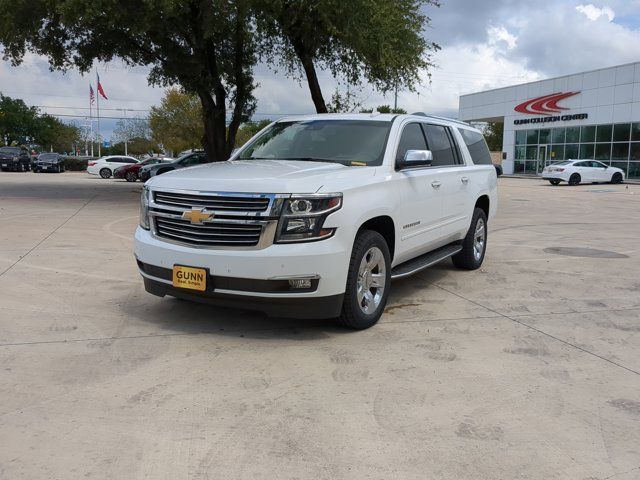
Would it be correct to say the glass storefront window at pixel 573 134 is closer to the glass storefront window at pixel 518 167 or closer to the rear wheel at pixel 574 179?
the glass storefront window at pixel 518 167

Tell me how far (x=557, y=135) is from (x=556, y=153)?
1.35 metres

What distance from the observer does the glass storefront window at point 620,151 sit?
37875mm

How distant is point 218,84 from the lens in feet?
64.8

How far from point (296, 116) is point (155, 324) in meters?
3.09

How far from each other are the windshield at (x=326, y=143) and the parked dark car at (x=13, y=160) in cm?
4364

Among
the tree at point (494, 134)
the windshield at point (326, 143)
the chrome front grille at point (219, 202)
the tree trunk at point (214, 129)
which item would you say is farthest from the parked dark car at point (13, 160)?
the tree at point (494, 134)

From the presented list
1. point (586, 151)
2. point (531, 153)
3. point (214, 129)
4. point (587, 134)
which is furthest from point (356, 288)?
point (531, 153)

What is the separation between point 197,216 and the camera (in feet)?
15.3

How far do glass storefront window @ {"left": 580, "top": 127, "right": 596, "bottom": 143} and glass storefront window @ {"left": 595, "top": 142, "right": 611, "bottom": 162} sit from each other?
76 cm

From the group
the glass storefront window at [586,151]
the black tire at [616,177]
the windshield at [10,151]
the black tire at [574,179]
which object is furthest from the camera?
the windshield at [10,151]

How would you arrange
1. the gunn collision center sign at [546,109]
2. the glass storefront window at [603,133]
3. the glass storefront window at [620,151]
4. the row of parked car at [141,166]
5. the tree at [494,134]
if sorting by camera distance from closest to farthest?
the row of parked car at [141,166], the glass storefront window at [620,151], the glass storefront window at [603,133], the gunn collision center sign at [546,109], the tree at [494,134]

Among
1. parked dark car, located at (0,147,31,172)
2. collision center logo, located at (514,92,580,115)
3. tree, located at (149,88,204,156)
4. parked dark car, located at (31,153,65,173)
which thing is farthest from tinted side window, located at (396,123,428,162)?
tree, located at (149,88,204,156)

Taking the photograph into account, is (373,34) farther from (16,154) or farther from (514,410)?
(16,154)


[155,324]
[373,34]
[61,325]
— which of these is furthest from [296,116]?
[373,34]
